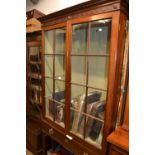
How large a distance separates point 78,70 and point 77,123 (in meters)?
0.55

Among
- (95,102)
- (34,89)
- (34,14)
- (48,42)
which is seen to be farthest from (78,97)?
(34,14)

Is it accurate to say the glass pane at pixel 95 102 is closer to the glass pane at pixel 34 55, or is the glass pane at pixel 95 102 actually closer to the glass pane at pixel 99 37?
the glass pane at pixel 99 37

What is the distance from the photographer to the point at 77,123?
4.50ft

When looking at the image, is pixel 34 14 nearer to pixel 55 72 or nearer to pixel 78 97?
pixel 55 72

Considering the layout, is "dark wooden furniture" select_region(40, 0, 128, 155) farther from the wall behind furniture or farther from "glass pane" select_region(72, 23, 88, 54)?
the wall behind furniture

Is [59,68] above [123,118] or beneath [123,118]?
above

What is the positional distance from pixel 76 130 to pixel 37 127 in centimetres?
109

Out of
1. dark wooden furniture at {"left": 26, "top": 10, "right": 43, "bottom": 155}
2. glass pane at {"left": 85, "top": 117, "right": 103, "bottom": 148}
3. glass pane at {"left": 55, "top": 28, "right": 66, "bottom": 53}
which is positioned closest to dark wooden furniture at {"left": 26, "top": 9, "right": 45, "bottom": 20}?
dark wooden furniture at {"left": 26, "top": 10, "right": 43, "bottom": 155}

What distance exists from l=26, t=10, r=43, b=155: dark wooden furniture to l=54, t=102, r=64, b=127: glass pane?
23.1 inches

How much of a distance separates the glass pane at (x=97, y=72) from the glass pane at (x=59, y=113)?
0.51 m

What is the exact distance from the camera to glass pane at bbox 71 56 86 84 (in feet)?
4.41

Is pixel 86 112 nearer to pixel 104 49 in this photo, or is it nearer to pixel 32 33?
pixel 104 49
